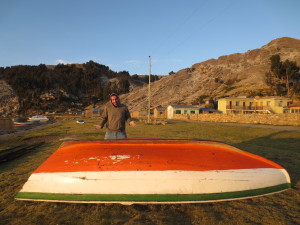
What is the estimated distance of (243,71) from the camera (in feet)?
304

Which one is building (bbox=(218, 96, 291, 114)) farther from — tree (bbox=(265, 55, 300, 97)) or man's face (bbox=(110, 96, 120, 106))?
man's face (bbox=(110, 96, 120, 106))

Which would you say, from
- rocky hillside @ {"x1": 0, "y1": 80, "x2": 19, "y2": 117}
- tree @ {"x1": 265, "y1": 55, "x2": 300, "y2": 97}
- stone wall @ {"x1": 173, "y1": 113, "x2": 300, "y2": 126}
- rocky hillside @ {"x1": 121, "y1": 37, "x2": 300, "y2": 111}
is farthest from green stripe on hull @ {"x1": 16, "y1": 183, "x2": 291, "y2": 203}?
rocky hillside @ {"x1": 0, "y1": 80, "x2": 19, "y2": 117}

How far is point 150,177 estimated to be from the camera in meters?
3.59

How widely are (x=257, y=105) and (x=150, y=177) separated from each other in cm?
4934

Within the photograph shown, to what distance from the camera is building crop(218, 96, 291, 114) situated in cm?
4038

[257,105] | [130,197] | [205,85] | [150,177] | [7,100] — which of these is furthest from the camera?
[205,85]

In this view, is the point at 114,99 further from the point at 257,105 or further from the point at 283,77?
the point at 283,77

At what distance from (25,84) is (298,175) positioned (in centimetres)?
10773

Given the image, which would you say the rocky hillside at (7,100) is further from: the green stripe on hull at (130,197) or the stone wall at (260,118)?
the green stripe on hull at (130,197)

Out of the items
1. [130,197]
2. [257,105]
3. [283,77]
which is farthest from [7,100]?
[283,77]

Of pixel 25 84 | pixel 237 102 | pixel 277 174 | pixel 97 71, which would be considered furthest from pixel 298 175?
pixel 97 71

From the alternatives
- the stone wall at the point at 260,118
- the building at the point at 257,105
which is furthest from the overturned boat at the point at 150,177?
the building at the point at 257,105

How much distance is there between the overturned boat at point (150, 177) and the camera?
11.5ft

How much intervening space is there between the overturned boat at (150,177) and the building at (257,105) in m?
43.6
